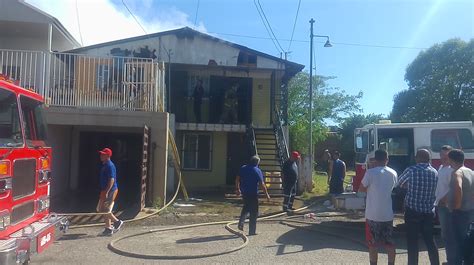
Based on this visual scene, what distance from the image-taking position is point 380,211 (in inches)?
246

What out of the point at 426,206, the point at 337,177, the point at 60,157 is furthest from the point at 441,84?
the point at 426,206

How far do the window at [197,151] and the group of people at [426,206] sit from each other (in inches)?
511

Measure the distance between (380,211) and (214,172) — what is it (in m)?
13.1

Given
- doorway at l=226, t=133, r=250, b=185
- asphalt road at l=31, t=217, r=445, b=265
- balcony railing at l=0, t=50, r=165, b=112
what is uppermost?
balcony railing at l=0, t=50, r=165, b=112

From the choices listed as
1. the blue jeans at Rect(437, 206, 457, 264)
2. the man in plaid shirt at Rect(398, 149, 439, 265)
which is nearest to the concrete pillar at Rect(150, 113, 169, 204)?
the man in plaid shirt at Rect(398, 149, 439, 265)

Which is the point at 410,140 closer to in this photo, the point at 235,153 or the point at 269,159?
the point at 269,159

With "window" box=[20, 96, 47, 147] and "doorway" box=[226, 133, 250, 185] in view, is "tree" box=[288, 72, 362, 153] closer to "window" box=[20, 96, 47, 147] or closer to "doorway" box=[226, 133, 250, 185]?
"doorway" box=[226, 133, 250, 185]

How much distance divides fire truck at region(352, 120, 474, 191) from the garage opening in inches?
234

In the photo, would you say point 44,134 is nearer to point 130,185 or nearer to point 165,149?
point 165,149

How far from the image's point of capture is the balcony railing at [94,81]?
1241 centimetres

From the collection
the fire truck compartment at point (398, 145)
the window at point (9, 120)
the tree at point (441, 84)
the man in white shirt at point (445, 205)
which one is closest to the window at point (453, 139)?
the fire truck compartment at point (398, 145)

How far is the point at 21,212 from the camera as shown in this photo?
576cm

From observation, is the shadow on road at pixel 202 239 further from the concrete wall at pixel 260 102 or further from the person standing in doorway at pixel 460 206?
the concrete wall at pixel 260 102

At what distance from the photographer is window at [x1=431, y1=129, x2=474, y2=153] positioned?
10344 millimetres
